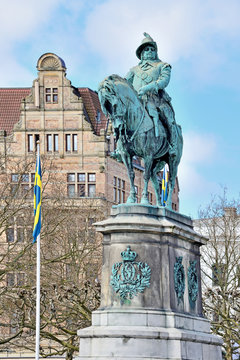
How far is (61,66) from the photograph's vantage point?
7600cm

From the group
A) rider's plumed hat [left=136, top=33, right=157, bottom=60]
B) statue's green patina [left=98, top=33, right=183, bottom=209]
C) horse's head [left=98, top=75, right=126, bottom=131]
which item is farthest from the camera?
rider's plumed hat [left=136, top=33, right=157, bottom=60]

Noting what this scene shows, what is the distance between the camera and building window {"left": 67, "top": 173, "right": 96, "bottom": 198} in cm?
7569

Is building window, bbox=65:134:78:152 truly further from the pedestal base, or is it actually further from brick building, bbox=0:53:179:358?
the pedestal base

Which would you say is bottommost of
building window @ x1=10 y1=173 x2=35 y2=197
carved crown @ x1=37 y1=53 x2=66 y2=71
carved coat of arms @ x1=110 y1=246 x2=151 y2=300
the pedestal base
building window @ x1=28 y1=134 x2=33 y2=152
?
the pedestal base

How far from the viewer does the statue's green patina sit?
22.4 m

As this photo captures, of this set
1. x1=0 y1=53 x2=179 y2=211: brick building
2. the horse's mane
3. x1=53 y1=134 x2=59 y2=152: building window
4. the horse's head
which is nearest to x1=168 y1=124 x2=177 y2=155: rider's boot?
the horse's mane

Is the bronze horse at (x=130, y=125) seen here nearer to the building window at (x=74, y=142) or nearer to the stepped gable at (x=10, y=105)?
the building window at (x=74, y=142)

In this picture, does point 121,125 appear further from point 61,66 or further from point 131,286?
point 61,66

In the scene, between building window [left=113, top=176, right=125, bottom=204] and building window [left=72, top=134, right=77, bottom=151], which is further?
building window [left=113, top=176, right=125, bottom=204]

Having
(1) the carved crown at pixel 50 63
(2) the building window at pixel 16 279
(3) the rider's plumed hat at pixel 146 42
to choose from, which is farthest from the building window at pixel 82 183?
(3) the rider's plumed hat at pixel 146 42

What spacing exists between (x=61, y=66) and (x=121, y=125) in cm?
5423

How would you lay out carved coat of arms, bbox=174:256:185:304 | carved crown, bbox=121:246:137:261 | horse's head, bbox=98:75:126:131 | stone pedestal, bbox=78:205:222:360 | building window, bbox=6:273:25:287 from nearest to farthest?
1. stone pedestal, bbox=78:205:222:360
2. carved crown, bbox=121:246:137:261
3. carved coat of arms, bbox=174:256:185:304
4. horse's head, bbox=98:75:126:131
5. building window, bbox=6:273:25:287

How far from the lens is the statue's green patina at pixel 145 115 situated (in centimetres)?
2238

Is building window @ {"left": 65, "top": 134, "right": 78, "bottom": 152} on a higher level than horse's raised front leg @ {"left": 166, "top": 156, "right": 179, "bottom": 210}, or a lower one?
higher
